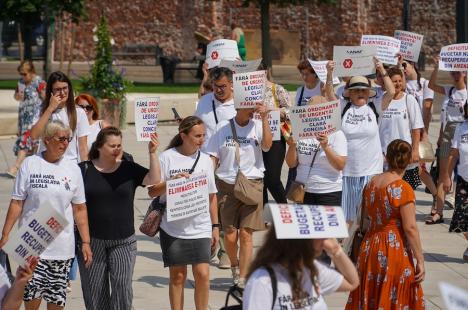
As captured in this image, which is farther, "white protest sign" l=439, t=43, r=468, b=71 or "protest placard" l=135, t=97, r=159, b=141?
"white protest sign" l=439, t=43, r=468, b=71

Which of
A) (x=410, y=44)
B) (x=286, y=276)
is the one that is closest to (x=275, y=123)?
(x=410, y=44)

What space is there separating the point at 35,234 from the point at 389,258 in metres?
2.61

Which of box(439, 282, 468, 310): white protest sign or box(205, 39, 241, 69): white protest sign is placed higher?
box(205, 39, 241, 69): white protest sign

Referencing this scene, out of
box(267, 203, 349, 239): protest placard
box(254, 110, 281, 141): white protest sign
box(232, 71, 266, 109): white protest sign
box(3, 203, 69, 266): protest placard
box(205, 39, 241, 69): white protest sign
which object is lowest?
box(3, 203, 69, 266): protest placard

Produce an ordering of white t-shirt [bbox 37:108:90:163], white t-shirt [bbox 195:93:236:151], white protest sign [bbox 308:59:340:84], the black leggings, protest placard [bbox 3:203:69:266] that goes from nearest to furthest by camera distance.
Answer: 1. protest placard [bbox 3:203:69:266]
2. white t-shirt [bbox 37:108:90:163]
3. white t-shirt [bbox 195:93:236:151]
4. the black leggings
5. white protest sign [bbox 308:59:340:84]

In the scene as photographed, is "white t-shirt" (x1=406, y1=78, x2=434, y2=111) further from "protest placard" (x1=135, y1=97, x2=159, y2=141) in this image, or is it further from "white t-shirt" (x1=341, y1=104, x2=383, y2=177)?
"protest placard" (x1=135, y1=97, x2=159, y2=141)

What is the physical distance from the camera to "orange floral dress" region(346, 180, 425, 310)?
8539 millimetres

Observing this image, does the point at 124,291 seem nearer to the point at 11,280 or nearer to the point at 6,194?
the point at 11,280

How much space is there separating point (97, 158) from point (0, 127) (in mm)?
12820

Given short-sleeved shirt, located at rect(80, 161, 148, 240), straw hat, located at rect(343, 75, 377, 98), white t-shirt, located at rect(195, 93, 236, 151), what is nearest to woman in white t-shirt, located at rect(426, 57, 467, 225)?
straw hat, located at rect(343, 75, 377, 98)

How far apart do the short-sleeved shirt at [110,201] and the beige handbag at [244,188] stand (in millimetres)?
1867

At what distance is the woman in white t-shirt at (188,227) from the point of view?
9.15m

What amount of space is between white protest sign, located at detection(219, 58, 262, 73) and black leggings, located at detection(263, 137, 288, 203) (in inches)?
34.9

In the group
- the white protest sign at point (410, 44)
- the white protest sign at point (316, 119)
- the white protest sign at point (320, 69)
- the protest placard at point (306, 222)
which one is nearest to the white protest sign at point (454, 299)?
the protest placard at point (306, 222)
